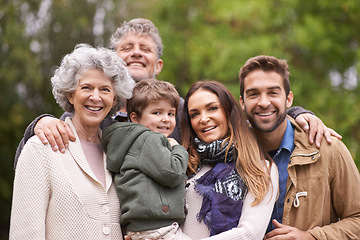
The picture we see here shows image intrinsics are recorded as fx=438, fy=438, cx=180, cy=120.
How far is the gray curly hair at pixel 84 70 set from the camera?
121 inches

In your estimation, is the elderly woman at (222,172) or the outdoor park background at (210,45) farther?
the outdoor park background at (210,45)

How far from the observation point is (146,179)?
9.75 feet

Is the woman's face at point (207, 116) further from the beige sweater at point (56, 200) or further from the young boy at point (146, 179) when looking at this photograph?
the beige sweater at point (56, 200)

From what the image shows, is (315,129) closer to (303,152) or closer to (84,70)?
(303,152)

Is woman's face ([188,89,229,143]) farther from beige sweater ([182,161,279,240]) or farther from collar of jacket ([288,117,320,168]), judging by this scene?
collar of jacket ([288,117,320,168])

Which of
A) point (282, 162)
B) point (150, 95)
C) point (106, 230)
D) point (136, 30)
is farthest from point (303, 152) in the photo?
point (136, 30)

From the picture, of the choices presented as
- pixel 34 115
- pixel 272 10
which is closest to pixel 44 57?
pixel 34 115

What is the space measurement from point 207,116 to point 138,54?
1237 mm

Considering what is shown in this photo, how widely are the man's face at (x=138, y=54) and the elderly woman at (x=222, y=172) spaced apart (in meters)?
0.81

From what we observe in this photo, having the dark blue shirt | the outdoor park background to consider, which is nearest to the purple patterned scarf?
the dark blue shirt

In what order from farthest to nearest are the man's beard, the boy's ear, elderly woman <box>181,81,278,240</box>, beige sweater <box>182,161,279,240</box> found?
the man's beard, the boy's ear, elderly woman <box>181,81,278,240</box>, beige sweater <box>182,161,279,240</box>

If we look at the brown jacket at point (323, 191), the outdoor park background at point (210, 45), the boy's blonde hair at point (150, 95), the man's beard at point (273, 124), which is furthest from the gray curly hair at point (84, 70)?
the outdoor park background at point (210, 45)

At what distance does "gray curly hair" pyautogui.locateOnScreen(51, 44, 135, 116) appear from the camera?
308 centimetres

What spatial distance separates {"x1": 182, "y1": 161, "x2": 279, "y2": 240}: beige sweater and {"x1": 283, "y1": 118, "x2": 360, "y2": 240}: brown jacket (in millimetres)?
263
